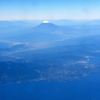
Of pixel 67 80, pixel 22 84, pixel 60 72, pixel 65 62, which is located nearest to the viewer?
pixel 22 84

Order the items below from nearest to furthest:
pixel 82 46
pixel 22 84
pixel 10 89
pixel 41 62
Answer: pixel 10 89
pixel 22 84
pixel 41 62
pixel 82 46

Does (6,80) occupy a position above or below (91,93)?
above

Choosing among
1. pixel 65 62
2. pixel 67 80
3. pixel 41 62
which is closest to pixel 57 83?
pixel 67 80

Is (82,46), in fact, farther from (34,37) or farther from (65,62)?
(34,37)

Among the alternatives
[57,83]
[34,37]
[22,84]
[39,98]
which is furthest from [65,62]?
[34,37]

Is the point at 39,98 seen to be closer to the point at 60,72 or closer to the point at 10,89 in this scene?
the point at 10,89

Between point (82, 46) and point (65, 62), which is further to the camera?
point (82, 46)
